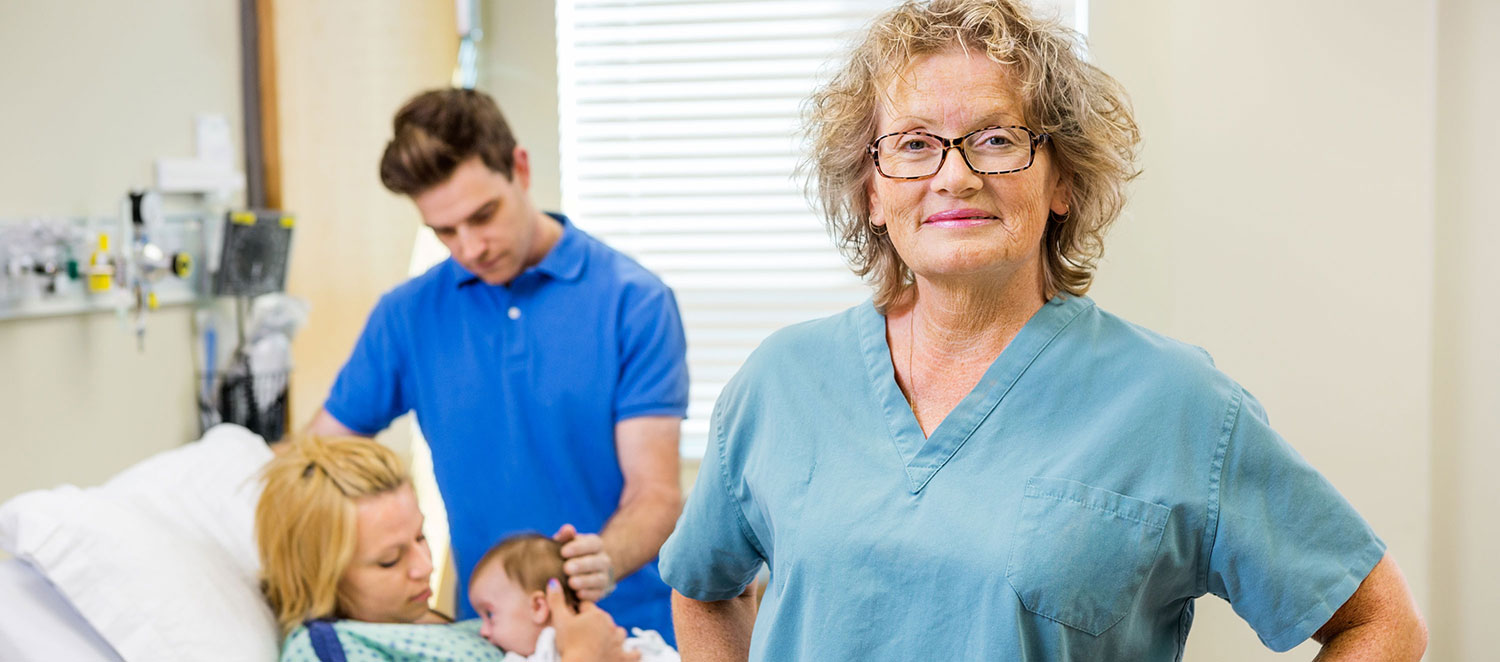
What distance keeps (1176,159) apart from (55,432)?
1.81 meters

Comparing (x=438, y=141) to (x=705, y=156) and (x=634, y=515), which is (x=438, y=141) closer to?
(x=634, y=515)

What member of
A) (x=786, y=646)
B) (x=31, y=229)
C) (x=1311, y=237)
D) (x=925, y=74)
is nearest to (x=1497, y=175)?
(x=1311, y=237)

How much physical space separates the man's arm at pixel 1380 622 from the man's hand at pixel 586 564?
39.8 inches

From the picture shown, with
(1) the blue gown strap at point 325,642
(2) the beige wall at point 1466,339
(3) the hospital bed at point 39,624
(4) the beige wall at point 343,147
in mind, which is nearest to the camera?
(3) the hospital bed at point 39,624

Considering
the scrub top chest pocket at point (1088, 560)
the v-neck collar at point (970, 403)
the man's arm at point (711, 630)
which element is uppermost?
the v-neck collar at point (970, 403)

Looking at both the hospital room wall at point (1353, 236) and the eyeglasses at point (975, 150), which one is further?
the hospital room wall at point (1353, 236)

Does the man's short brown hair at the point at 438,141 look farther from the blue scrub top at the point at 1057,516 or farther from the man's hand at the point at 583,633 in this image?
the blue scrub top at the point at 1057,516

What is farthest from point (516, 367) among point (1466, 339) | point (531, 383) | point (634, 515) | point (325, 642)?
point (1466, 339)

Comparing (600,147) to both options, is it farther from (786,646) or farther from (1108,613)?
(1108,613)

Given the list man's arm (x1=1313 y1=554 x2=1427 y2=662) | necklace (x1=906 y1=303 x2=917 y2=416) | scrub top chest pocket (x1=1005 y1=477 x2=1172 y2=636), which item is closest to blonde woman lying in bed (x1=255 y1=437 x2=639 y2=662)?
necklace (x1=906 y1=303 x2=917 y2=416)

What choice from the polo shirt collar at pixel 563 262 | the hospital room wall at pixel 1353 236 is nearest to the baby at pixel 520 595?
the polo shirt collar at pixel 563 262

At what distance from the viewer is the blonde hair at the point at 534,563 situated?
1.63m

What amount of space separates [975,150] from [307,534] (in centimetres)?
111

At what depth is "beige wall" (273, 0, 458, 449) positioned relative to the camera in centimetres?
237
